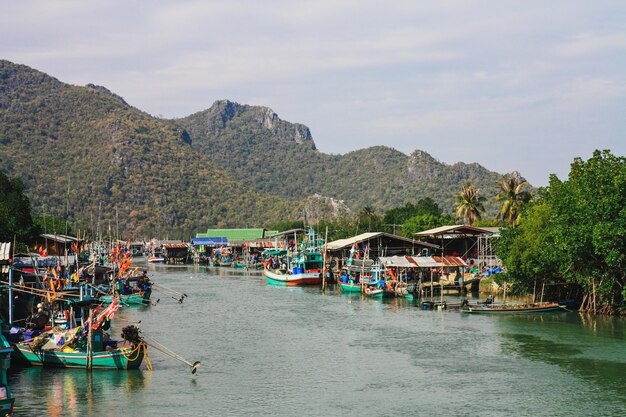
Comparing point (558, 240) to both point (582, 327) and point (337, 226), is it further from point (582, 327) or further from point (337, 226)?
point (337, 226)

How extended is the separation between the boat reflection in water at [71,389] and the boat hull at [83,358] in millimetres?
295

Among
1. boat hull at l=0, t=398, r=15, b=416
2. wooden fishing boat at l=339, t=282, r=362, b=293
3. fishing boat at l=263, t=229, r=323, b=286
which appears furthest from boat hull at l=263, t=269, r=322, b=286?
boat hull at l=0, t=398, r=15, b=416

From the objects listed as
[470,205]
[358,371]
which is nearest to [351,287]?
[470,205]

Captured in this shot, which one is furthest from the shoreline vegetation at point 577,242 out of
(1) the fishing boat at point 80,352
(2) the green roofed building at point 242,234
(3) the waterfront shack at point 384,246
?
(2) the green roofed building at point 242,234

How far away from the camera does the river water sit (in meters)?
32.3

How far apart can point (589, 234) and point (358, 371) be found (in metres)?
21.3

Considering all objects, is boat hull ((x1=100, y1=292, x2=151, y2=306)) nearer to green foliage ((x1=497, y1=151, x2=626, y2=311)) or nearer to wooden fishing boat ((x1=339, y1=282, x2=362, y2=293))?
wooden fishing boat ((x1=339, y1=282, x2=362, y2=293))

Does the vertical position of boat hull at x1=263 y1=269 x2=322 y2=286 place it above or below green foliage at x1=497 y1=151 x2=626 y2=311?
below

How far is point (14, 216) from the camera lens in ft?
263

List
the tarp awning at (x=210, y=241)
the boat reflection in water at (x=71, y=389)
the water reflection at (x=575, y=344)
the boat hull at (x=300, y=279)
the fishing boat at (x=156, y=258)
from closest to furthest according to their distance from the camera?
1. the boat reflection in water at (x=71, y=389)
2. the water reflection at (x=575, y=344)
3. the boat hull at (x=300, y=279)
4. the fishing boat at (x=156, y=258)
5. the tarp awning at (x=210, y=241)

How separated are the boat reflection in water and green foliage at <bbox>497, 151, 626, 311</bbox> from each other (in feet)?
101

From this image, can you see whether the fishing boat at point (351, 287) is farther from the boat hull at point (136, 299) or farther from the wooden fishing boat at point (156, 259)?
the wooden fishing boat at point (156, 259)

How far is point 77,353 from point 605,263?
35775mm

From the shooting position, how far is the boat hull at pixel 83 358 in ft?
120
